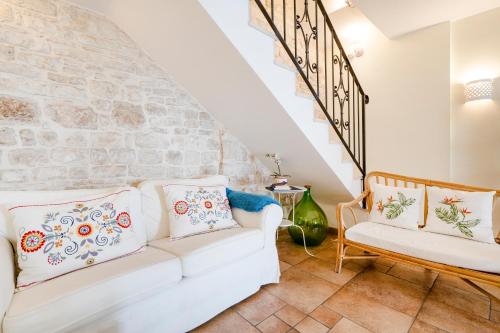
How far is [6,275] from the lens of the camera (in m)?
1.18

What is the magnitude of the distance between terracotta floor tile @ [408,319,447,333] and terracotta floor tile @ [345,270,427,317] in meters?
0.09

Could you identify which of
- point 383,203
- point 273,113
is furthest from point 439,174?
point 273,113

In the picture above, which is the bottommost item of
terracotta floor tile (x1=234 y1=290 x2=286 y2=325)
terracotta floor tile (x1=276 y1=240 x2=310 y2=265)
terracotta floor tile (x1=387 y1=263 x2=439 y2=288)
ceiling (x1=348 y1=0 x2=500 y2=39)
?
terracotta floor tile (x1=387 y1=263 x2=439 y2=288)

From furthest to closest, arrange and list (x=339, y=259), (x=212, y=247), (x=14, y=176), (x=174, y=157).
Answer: (x=174, y=157) → (x=339, y=259) → (x=14, y=176) → (x=212, y=247)

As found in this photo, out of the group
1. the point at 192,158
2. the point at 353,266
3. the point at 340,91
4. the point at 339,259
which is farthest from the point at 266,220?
the point at 340,91

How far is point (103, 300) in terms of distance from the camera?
1.24 metres

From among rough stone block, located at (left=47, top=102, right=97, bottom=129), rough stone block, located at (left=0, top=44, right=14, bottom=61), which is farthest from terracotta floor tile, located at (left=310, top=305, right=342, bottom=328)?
rough stone block, located at (left=0, top=44, right=14, bottom=61)

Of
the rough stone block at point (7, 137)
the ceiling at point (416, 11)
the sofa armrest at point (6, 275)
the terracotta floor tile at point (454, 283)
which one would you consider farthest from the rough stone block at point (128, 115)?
the terracotta floor tile at point (454, 283)

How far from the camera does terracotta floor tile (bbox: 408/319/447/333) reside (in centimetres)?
152

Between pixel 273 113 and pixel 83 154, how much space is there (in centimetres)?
161

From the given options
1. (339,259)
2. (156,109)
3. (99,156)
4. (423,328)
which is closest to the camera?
(423,328)

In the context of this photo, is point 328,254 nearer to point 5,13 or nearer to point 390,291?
point 390,291

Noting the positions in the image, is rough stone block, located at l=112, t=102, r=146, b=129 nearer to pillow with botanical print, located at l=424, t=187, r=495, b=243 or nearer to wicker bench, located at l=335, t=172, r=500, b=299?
wicker bench, located at l=335, t=172, r=500, b=299

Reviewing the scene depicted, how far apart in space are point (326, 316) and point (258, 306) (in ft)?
1.52
